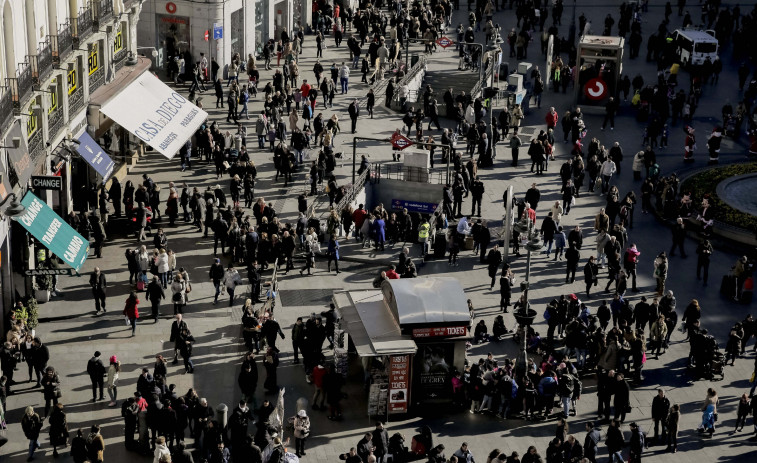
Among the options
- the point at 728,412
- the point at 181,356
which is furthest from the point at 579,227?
the point at 181,356

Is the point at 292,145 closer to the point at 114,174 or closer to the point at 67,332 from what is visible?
the point at 114,174

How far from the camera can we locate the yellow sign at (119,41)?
2023 inches

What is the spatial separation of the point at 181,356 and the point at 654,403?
1352 centimetres

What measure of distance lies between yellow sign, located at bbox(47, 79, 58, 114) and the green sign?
4034mm

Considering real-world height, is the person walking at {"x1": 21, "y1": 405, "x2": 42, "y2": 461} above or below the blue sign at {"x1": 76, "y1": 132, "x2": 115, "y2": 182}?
below

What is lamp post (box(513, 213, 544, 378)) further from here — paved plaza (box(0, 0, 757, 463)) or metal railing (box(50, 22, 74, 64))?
metal railing (box(50, 22, 74, 64))

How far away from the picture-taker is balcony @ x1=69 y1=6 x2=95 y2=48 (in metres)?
45.8

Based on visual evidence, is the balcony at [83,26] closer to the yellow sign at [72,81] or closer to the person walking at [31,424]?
the yellow sign at [72,81]

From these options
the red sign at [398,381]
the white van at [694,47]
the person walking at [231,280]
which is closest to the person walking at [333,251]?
the person walking at [231,280]

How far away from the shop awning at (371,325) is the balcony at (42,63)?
11.5m

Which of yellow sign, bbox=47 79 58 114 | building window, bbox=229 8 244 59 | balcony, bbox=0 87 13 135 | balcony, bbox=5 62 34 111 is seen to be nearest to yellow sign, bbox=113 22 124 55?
yellow sign, bbox=47 79 58 114

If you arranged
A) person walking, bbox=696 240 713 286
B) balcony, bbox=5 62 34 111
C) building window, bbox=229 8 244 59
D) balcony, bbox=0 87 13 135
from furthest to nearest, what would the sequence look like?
building window, bbox=229 8 244 59 → person walking, bbox=696 240 713 286 → balcony, bbox=5 62 34 111 → balcony, bbox=0 87 13 135

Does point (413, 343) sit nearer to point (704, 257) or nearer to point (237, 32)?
point (704, 257)

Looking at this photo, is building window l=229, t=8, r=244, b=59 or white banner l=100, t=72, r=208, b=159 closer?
white banner l=100, t=72, r=208, b=159
